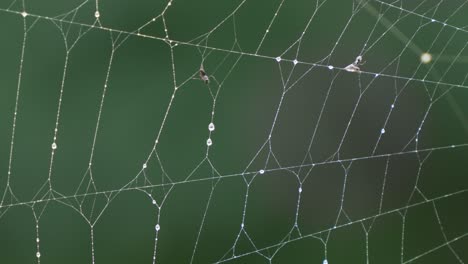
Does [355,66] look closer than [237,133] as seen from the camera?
Yes

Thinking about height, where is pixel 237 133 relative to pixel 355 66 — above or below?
below

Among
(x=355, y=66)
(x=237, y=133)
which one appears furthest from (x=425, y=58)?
(x=237, y=133)

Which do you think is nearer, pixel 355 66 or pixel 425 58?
pixel 355 66

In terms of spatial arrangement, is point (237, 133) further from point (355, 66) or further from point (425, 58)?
point (425, 58)

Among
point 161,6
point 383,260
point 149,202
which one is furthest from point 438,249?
point 161,6

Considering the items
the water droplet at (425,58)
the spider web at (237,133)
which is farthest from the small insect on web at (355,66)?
the water droplet at (425,58)

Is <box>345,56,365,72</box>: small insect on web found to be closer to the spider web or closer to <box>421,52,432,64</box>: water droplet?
the spider web

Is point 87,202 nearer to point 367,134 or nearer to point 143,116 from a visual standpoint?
point 143,116

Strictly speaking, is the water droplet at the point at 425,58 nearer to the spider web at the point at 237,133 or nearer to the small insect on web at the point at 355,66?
the spider web at the point at 237,133
